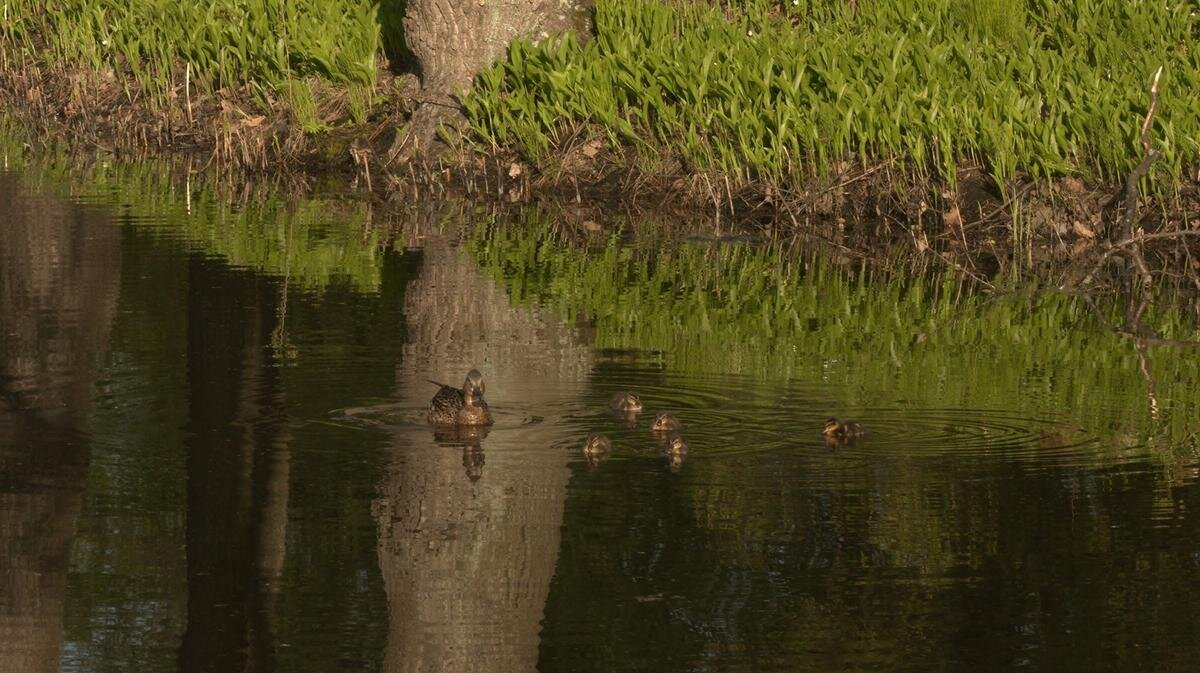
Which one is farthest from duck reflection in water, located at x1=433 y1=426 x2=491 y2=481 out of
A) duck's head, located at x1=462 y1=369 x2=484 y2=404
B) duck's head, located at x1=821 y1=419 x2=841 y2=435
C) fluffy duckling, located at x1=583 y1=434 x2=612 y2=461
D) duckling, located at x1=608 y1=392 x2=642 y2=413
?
duck's head, located at x1=821 y1=419 x2=841 y2=435

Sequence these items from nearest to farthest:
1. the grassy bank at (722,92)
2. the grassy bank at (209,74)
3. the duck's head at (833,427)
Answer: the duck's head at (833,427), the grassy bank at (722,92), the grassy bank at (209,74)

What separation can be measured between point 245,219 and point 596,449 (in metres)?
7.56

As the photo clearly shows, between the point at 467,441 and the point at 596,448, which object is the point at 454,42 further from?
the point at 596,448

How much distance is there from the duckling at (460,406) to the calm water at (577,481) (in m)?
0.12

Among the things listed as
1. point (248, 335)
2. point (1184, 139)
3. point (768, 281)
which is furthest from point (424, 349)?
point (1184, 139)

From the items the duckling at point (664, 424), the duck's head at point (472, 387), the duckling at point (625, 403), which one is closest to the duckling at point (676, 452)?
the duckling at point (664, 424)

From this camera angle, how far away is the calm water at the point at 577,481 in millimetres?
6547

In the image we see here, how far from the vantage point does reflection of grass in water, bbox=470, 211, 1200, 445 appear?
979 centimetres

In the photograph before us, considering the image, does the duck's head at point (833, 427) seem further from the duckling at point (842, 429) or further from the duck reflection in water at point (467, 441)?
the duck reflection in water at point (467, 441)

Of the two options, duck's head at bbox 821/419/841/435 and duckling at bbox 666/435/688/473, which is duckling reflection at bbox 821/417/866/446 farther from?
duckling at bbox 666/435/688/473

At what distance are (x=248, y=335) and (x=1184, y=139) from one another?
20.9ft

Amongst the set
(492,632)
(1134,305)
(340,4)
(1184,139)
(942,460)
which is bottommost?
(492,632)

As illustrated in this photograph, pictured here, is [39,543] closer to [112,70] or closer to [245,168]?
[245,168]

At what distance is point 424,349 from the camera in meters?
10.8
